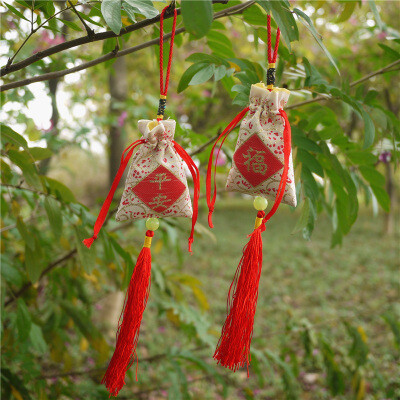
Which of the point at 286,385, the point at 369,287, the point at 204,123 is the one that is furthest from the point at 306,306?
the point at 204,123

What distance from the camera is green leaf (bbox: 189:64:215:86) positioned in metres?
0.62

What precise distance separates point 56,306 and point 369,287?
263 centimetres

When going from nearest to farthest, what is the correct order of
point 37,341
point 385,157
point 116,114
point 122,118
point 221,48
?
point 221,48, point 37,341, point 385,157, point 122,118, point 116,114

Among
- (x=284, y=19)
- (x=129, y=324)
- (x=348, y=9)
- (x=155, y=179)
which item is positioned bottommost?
(x=129, y=324)

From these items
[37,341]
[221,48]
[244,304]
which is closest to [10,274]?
[37,341]

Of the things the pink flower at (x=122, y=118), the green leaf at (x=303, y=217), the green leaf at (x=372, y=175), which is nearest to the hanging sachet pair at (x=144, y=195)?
the green leaf at (x=303, y=217)

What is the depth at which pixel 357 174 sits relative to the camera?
0.94 metres

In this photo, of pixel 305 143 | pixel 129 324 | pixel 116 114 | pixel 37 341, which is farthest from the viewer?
pixel 116 114

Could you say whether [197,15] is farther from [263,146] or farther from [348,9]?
[348,9]

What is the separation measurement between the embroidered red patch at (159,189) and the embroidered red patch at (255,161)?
0.35ft

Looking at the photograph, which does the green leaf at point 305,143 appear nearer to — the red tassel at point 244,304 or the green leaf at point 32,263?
the red tassel at point 244,304

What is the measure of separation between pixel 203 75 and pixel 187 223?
542 millimetres

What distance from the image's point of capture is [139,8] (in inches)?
20.4

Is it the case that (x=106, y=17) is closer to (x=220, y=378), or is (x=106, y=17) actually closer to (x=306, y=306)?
(x=220, y=378)
